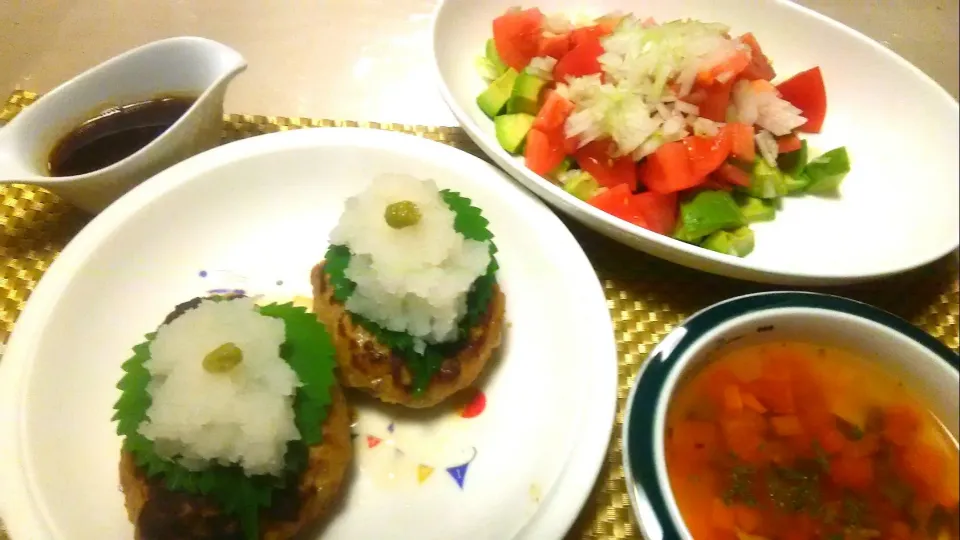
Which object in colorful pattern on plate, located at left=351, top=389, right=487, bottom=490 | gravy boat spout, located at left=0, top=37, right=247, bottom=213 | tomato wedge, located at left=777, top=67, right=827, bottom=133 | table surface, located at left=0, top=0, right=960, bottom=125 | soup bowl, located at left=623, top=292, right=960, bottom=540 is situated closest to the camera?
soup bowl, located at left=623, top=292, right=960, bottom=540

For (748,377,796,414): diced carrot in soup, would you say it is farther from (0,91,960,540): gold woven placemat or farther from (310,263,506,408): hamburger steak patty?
(310,263,506,408): hamburger steak patty

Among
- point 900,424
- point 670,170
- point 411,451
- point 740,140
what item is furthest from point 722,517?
point 740,140

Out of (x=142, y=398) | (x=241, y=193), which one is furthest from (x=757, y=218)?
(x=142, y=398)

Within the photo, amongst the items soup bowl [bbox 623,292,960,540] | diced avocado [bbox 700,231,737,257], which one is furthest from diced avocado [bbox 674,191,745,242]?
soup bowl [bbox 623,292,960,540]

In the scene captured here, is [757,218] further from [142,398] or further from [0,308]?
[0,308]

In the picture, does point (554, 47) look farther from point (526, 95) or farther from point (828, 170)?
point (828, 170)

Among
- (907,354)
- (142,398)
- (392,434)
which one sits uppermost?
(907,354)

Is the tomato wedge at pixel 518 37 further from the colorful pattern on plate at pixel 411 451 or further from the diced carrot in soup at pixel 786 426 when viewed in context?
the diced carrot in soup at pixel 786 426
